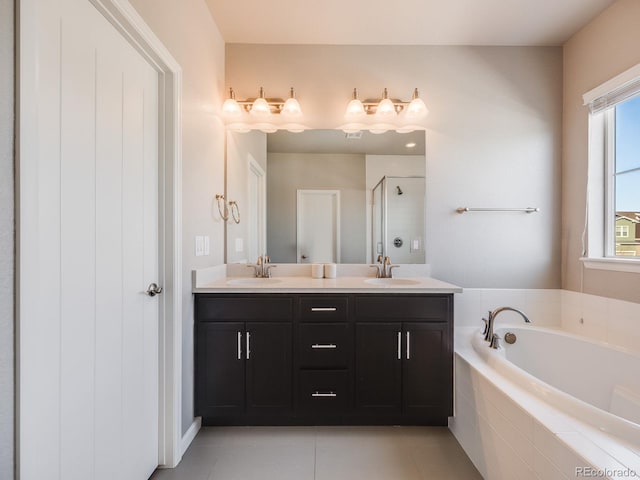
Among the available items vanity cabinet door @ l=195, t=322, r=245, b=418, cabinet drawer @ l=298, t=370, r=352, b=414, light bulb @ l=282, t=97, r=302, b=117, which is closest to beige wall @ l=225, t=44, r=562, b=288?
light bulb @ l=282, t=97, r=302, b=117

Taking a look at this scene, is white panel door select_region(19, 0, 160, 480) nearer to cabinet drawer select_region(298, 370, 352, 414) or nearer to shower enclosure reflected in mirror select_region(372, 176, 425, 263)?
cabinet drawer select_region(298, 370, 352, 414)

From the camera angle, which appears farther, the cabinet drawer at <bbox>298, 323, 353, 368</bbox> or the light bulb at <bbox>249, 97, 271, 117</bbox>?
the light bulb at <bbox>249, 97, 271, 117</bbox>

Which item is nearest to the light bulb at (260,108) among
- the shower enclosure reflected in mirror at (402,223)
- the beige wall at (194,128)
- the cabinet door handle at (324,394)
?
the beige wall at (194,128)

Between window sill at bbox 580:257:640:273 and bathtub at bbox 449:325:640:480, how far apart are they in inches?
18.9

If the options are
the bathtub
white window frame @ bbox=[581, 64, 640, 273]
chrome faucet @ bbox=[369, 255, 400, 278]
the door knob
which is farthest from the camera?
chrome faucet @ bbox=[369, 255, 400, 278]

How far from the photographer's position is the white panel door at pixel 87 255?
2.82ft

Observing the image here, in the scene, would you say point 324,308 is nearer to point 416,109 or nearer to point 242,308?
point 242,308

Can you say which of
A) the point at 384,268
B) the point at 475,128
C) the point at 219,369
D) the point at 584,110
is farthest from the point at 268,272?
the point at 584,110

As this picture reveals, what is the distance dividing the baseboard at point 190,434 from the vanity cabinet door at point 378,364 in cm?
98

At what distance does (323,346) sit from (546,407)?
1085 mm

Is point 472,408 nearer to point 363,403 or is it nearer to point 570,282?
point 363,403

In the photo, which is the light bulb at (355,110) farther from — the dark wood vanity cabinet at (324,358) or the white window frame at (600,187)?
the white window frame at (600,187)

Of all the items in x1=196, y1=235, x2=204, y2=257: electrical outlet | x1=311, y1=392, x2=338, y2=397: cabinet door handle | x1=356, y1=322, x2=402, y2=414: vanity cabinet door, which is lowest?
x1=311, y1=392, x2=338, y2=397: cabinet door handle

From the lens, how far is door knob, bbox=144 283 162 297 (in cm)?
148
